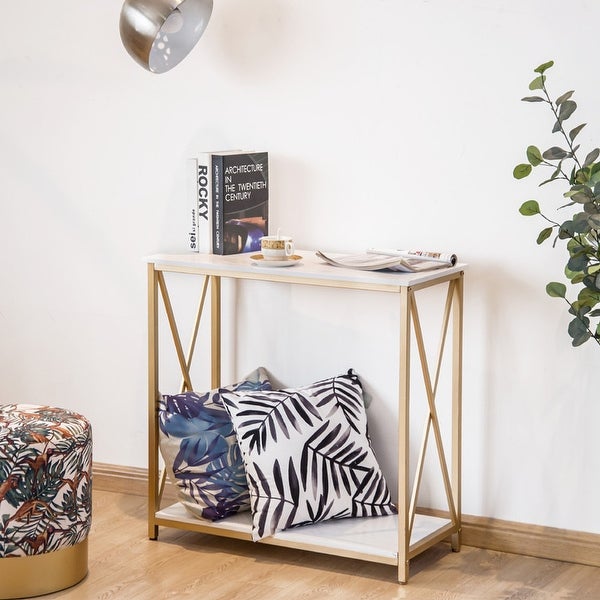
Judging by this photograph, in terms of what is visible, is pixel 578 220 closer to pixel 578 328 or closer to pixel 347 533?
pixel 578 328

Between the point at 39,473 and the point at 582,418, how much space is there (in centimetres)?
139

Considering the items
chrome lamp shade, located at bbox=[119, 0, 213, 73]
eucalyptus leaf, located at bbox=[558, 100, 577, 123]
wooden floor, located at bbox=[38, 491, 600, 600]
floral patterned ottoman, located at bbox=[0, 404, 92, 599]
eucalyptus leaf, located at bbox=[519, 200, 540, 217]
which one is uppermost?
chrome lamp shade, located at bbox=[119, 0, 213, 73]

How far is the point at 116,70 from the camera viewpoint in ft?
10.9

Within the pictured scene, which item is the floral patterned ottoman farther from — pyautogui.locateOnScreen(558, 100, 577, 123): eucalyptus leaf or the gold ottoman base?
pyautogui.locateOnScreen(558, 100, 577, 123): eucalyptus leaf

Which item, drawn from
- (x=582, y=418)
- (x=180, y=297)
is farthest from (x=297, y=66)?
(x=582, y=418)

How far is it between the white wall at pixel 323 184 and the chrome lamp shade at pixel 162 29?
Result: 0.54 ft

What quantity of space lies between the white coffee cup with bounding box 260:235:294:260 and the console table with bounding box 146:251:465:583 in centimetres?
4

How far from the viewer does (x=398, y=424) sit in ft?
9.36

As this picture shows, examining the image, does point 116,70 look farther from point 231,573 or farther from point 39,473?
point 231,573

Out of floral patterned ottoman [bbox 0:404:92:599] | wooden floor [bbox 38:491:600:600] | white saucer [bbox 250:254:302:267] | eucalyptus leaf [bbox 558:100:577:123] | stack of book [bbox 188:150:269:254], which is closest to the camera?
eucalyptus leaf [bbox 558:100:577:123]

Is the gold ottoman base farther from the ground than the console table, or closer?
closer

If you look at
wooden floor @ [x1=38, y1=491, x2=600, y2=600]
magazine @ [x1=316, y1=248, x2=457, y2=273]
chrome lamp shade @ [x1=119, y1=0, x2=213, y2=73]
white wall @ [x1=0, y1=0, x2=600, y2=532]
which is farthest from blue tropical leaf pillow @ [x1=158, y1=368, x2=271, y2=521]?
chrome lamp shade @ [x1=119, y1=0, x2=213, y2=73]

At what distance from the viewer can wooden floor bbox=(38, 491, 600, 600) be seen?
269 centimetres

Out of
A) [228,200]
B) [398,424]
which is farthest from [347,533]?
[228,200]
